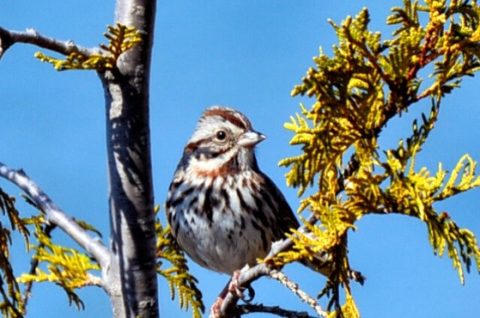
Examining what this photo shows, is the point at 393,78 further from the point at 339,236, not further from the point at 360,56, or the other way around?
the point at 339,236

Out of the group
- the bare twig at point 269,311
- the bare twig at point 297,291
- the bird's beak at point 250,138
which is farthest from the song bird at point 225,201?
the bare twig at point 297,291

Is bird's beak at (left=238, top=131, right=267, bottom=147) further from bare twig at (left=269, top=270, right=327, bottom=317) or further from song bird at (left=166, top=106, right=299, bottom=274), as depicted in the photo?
bare twig at (left=269, top=270, right=327, bottom=317)

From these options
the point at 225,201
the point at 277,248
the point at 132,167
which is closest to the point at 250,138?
the point at 225,201

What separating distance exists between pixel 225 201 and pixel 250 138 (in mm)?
386

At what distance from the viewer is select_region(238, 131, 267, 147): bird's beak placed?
5.27 metres

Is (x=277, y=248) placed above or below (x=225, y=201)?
below

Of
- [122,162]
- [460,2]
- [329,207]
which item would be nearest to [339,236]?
[329,207]

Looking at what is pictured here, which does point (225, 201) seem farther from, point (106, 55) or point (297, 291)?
point (297, 291)

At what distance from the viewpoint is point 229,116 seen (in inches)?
218

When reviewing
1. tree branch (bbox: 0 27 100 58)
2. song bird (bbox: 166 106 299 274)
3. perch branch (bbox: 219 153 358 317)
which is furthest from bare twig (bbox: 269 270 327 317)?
song bird (bbox: 166 106 299 274)

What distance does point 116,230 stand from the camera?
3484 mm

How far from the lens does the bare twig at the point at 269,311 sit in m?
3.58

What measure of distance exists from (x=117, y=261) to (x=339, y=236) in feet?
3.73

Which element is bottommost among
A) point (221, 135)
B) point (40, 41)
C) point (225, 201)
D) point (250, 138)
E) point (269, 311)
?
point (269, 311)
